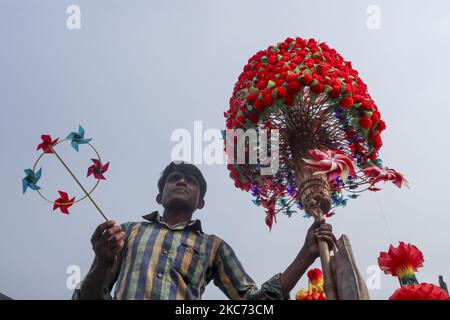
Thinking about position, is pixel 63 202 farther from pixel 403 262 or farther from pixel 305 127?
pixel 403 262

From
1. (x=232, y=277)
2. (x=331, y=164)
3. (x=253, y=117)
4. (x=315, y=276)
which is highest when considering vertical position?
(x=253, y=117)

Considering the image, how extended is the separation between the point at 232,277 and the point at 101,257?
1099 mm

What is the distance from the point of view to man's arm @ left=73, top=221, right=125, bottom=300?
3.56 metres

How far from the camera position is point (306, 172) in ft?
12.8

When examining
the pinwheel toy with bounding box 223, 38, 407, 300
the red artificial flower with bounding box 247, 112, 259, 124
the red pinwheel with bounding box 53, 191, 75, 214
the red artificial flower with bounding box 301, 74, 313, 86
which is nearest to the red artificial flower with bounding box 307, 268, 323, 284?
the pinwheel toy with bounding box 223, 38, 407, 300

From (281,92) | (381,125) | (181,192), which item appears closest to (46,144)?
(181,192)

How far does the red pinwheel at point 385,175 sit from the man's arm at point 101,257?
220cm

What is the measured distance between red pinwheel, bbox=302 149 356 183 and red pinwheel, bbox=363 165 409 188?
24cm

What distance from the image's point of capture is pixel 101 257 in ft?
11.7

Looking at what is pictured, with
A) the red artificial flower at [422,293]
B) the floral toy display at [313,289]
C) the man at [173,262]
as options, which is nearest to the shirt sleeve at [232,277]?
the man at [173,262]
